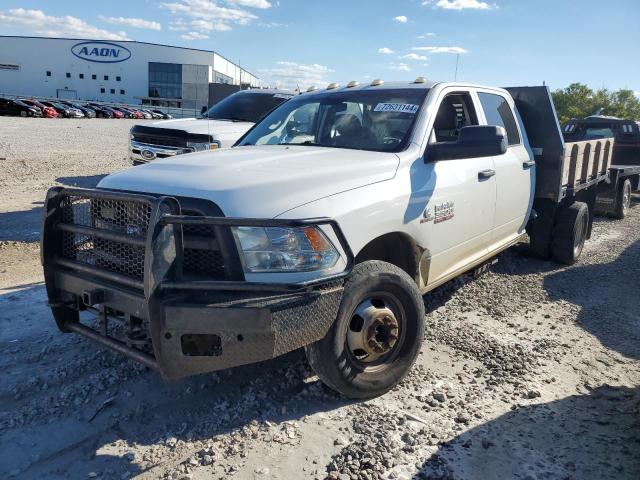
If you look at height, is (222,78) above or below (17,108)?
above

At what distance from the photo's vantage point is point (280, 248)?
281cm

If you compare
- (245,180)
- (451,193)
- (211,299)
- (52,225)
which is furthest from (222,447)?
(451,193)

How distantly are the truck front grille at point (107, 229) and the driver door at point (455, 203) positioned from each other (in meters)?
1.86

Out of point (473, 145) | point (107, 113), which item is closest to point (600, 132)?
point (473, 145)

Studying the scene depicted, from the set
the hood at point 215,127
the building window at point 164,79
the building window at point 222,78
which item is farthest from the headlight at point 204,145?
the building window at point 222,78

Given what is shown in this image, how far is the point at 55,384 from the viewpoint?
11.6ft

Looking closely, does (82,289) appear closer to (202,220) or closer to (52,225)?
(52,225)

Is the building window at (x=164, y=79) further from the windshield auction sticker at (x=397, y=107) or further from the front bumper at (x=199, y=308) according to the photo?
the front bumper at (x=199, y=308)

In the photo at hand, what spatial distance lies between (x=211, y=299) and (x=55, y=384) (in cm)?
160

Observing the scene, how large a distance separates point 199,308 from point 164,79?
309ft

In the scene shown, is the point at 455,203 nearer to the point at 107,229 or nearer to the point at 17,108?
the point at 107,229

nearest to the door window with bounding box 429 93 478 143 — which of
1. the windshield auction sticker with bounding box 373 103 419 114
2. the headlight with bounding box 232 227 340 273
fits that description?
the windshield auction sticker with bounding box 373 103 419 114

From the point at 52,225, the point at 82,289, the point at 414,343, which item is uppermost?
the point at 52,225

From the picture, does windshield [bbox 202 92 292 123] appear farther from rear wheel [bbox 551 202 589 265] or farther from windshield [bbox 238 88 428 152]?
rear wheel [bbox 551 202 589 265]
